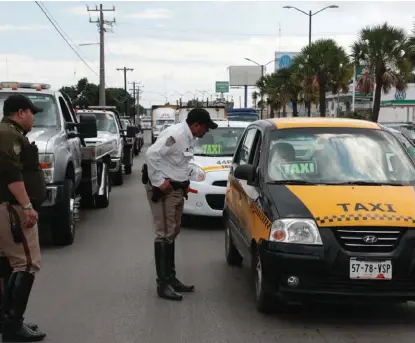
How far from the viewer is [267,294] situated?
534 centimetres

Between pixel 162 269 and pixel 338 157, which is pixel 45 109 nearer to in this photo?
pixel 162 269

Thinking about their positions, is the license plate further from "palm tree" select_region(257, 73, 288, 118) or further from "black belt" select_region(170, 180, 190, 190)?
"palm tree" select_region(257, 73, 288, 118)

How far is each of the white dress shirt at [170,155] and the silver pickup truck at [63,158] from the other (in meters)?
2.57

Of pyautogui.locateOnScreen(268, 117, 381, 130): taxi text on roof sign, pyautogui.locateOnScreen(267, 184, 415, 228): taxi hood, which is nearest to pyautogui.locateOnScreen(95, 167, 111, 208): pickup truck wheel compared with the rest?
pyautogui.locateOnScreen(268, 117, 381, 130): taxi text on roof sign

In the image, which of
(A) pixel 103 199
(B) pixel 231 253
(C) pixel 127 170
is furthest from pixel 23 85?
(C) pixel 127 170

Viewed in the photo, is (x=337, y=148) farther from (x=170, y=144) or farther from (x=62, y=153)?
(x=62, y=153)

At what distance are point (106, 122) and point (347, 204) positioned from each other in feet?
43.7

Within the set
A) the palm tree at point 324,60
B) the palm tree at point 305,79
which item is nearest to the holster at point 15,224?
the palm tree at point 324,60

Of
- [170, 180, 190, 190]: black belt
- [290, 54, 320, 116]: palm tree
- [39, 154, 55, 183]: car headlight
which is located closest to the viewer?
[170, 180, 190, 190]: black belt

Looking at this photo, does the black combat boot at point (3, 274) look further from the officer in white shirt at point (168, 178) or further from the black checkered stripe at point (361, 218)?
the black checkered stripe at point (361, 218)

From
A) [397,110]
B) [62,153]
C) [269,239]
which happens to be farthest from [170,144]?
[397,110]

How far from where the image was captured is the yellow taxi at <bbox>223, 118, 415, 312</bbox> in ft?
16.4

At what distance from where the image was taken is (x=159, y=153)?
6.14 m

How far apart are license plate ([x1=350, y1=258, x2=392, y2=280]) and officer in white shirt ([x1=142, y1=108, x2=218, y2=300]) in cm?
188
